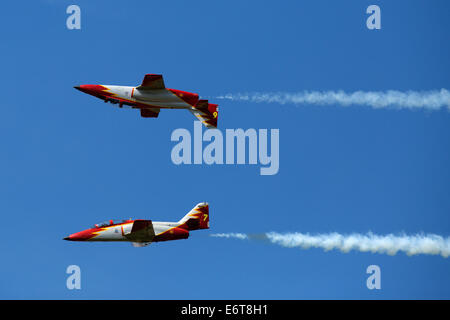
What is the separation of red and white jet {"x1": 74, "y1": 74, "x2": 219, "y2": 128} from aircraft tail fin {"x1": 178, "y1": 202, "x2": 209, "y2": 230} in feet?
22.3

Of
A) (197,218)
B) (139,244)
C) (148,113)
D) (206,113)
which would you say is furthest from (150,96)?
(139,244)

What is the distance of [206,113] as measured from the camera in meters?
67.9

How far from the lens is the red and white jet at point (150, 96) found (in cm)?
6569

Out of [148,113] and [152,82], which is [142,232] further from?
[152,82]

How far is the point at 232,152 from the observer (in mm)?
68000

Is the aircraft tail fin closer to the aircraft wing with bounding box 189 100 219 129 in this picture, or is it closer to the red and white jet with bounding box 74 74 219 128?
the aircraft wing with bounding box 189 100 219 129

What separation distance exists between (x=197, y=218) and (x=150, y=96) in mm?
9517

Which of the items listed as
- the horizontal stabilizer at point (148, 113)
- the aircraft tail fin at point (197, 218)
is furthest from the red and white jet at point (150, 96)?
the aircraft tail fin at point (197, 218)

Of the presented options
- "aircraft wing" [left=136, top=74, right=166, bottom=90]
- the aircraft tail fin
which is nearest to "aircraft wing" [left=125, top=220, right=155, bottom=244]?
the aircraft tail fin
